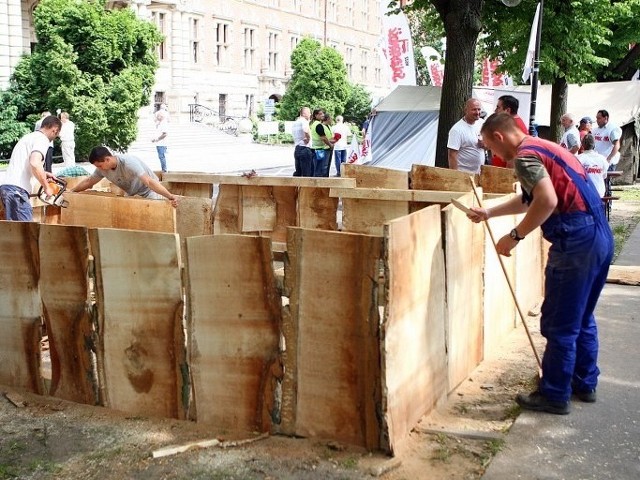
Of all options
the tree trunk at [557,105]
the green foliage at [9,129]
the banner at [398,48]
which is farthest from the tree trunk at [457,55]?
the green foliage at [9,129]

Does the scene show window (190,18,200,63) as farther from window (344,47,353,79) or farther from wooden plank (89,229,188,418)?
wooden plank (89,229,188,418)

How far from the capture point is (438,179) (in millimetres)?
8703

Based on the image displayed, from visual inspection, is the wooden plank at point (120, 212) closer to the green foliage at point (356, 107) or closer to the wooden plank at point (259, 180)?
the wooden plank at point (259, 180)

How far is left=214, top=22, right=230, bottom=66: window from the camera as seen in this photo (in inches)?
2019

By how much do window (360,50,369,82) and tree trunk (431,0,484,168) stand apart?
60.2m

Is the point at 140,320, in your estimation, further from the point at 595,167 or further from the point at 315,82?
the point at 315,82

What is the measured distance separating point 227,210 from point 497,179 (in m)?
3.19

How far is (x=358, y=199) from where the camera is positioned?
8.69 m

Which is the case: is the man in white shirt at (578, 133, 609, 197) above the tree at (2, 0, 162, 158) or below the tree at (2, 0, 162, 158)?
below

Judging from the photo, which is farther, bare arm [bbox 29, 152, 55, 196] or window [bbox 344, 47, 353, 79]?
window [bbox 344, 47, 353, 79]

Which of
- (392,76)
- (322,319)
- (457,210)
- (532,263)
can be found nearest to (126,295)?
(322,319)

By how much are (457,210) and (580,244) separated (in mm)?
810

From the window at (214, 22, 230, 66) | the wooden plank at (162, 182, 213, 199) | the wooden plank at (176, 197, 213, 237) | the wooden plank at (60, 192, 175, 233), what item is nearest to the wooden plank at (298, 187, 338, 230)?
the wooden plank at (162, 182, 213, 199)

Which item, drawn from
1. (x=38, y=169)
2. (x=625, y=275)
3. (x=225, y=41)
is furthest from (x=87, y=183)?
(x=225, y=41)
